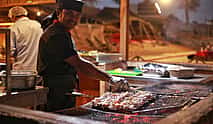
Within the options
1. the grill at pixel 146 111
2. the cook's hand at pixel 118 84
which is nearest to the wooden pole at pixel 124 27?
the cook's hand at pixel 118 84

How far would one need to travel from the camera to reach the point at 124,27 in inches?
192

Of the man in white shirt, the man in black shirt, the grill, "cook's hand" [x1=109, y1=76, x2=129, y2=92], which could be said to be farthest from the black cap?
the man in white shirt

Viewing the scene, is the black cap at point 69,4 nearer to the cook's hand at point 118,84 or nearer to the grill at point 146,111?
the cook's hand at point 118,84

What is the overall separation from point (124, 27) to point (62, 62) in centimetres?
240

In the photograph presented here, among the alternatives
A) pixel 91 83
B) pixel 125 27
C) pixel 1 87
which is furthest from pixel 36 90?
pixel 125 27

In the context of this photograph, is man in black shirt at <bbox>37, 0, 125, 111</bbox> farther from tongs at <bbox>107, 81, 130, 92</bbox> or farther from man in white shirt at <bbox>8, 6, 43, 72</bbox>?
man in white shirt at <bbox>8, 6, 43, 72</bbox>

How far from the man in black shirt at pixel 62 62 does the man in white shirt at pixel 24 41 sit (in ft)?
4.86

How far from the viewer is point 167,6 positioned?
464 cm

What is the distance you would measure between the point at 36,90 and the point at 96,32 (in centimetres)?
322

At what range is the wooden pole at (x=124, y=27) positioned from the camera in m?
4.87

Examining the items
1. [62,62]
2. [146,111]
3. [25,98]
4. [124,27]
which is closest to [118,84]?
[62,62]

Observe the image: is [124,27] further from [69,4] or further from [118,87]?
[118,87]

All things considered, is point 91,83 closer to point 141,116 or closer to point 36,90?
point 36,90

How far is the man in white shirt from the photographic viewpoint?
4.14 meters
